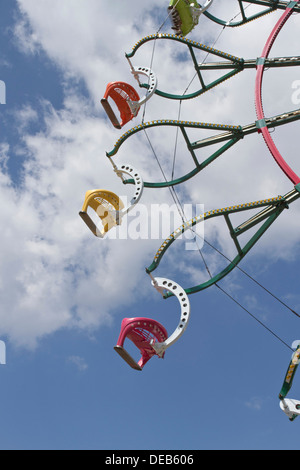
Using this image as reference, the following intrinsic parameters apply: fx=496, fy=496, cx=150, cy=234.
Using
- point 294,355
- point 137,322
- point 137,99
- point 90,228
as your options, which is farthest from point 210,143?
point 294,355

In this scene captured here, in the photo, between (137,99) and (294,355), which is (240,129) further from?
(294,355)

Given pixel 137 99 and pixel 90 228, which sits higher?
pixel 137 99

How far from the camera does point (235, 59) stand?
18.9 m

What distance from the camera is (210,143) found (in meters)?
17.3

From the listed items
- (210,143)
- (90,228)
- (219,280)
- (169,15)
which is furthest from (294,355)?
(169,15)

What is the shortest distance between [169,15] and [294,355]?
47.3 feet

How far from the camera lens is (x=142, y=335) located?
44.4ft

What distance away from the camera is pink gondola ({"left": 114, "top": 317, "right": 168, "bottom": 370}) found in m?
13.2

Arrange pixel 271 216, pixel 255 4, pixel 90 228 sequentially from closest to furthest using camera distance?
pixel 271 216 < pixel 90 228 < pixel 255 4

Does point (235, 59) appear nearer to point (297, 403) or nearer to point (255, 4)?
point (255, 4)

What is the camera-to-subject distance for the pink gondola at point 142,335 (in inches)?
522

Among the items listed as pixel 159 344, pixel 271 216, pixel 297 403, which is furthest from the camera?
pixel 271 216

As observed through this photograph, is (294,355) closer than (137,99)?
Yes
